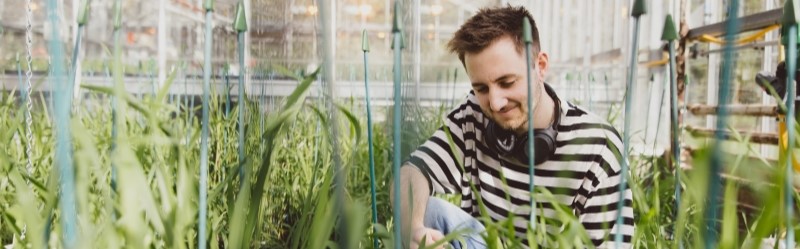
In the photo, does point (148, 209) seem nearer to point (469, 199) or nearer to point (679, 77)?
point (469, 199)

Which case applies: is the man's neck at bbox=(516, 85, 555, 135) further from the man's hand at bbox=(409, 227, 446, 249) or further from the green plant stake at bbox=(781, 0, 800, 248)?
the green plant stake at bbox=(781, 0, 800, 248)

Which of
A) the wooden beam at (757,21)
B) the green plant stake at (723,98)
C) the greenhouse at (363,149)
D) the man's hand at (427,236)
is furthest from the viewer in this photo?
the wooden beam at (757,21)

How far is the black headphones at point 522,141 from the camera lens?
0.85 m

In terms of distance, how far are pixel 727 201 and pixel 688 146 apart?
2016 mm

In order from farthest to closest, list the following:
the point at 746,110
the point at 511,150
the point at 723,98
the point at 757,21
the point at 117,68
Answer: the point at 746,110
the point at 757,21
the point at 511,150
the point at 117,68
the point at 723,98

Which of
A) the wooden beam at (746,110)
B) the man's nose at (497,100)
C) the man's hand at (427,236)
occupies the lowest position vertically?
the man's hand at (427,236)

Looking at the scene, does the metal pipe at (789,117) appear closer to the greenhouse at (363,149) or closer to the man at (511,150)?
the greenhouse at (363,149)

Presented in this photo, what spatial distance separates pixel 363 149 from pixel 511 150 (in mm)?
213

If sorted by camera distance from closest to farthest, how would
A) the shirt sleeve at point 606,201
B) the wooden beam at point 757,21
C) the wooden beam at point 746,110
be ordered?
the shirt sleeve at point 606,201
the wooden beam at point 757,21
the wooden beam at point 746,110

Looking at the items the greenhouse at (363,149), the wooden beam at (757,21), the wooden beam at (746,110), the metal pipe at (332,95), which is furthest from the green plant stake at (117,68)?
the wooden beam at (746,110)

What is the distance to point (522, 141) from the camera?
0.85m

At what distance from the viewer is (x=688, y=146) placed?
2.23 metres

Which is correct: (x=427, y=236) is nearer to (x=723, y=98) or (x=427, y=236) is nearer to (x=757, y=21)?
(x=723, y=98)

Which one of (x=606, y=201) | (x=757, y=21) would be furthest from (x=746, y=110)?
(x=606, y=201)
